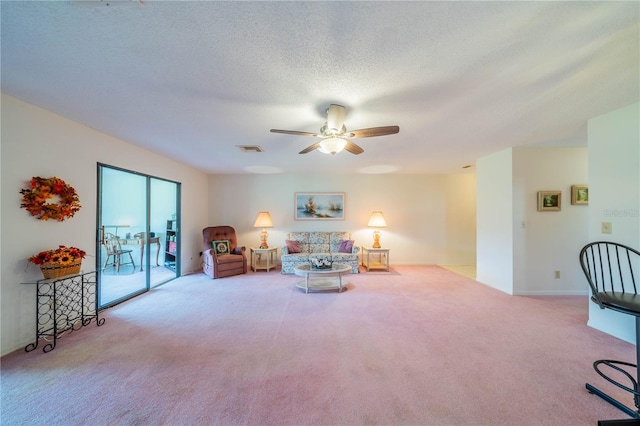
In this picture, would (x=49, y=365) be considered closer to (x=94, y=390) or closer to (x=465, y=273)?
(x=94, y=390)

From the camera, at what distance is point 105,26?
137cm

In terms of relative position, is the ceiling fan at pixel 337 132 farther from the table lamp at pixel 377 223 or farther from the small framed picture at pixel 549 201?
the table lamp at pixel 377 223

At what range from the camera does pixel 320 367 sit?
6.52 ft

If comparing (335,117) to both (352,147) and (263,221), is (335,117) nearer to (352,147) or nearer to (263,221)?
(352,147)

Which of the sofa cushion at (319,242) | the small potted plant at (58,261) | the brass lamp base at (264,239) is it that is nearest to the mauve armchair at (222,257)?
the brass lamp base at (264,239)

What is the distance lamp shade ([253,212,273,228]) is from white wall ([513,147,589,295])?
4907 millimetres

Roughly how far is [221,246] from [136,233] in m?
1.70

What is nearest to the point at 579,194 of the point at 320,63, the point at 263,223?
the point at 320,63

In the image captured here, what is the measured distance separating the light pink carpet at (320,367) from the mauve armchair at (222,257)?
152cm

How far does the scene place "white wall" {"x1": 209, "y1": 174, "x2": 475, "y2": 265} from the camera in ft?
20.4

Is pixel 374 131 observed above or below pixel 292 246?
above

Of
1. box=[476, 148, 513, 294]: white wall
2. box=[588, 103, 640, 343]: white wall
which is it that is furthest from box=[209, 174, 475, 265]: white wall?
box=[588, 103, 640, 343]: white wall

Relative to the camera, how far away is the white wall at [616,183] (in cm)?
239

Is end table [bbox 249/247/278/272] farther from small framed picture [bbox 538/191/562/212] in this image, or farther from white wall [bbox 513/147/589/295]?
small framed picture [bbox 538/191/562/212]
